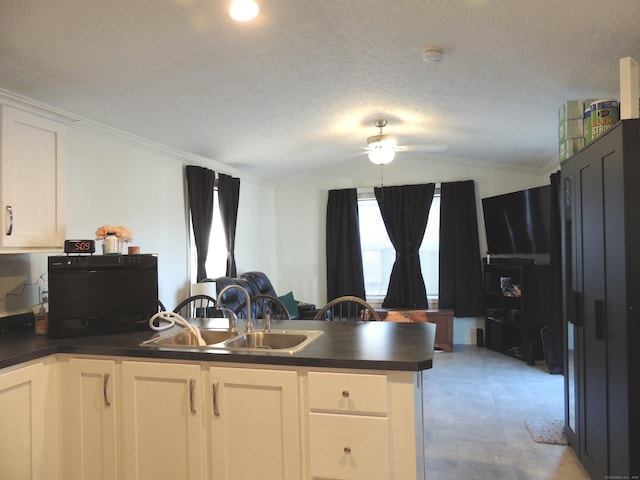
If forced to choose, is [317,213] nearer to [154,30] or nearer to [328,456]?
[154,30]

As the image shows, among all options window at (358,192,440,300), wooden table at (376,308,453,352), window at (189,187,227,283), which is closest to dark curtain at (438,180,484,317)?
wooden table at (376,308,453,352)

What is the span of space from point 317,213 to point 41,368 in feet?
16.2

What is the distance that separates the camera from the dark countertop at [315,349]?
1.77 m

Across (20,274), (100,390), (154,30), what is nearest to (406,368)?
(100,390)

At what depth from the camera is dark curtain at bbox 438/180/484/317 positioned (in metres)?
6.02

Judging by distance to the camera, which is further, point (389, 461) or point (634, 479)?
point (634, 479)

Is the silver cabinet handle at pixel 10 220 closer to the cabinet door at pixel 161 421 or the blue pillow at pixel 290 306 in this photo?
the cabinet door at pixel 161 421

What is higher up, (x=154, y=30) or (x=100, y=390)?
(x=154, y=30)

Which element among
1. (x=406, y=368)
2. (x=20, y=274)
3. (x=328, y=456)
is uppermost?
(x=20, y=274)

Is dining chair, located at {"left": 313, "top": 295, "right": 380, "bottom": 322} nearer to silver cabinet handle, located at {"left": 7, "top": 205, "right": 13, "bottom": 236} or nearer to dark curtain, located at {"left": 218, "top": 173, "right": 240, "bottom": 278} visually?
dark curtain, located at {"left": 218, "top": 173, "right": 240, "bottom": 278}

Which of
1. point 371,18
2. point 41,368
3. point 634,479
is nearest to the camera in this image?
point 634,479

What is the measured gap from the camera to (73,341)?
225cm

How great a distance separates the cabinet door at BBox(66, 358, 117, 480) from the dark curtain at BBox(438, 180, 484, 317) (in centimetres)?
485

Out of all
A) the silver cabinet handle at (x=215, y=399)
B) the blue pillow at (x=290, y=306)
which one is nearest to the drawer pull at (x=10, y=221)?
the silver cabinet handle at (x=215, y=399)
